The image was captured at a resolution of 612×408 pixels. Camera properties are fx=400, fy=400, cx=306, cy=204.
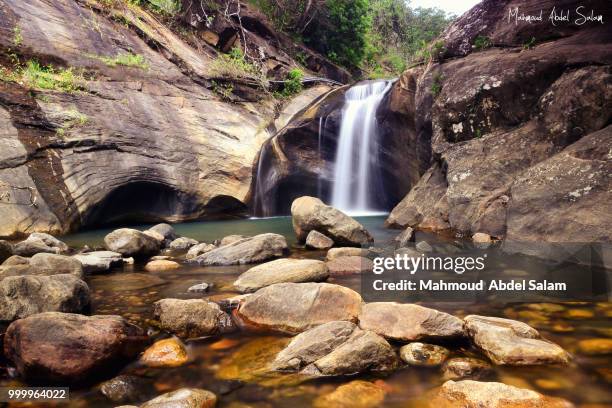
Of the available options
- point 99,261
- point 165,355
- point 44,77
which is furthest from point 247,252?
point 44,77

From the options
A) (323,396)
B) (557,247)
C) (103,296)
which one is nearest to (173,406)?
(323,396)

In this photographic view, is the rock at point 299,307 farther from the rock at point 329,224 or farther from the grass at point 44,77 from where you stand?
the grass at point 44,77

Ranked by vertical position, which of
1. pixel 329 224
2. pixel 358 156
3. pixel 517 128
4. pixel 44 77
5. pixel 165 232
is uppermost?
pixel 44 77

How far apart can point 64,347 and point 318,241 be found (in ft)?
16.7

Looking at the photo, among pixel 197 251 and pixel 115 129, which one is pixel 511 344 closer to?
pixel 197 251

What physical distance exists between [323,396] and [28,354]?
79.8 inches

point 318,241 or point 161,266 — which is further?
point 318,241

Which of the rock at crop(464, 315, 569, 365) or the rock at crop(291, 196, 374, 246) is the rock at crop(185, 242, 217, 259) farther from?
the rock at crop(464, 315, 569, 365)

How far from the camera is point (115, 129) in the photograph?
40.3 feet

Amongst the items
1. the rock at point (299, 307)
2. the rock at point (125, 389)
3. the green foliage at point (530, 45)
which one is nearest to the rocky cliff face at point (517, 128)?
the green foliage at point (530, 45)

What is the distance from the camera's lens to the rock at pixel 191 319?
140 inches

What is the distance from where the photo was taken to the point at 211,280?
5.55 metres

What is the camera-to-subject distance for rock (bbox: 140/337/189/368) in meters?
3.07

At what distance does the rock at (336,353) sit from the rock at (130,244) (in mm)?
5264
